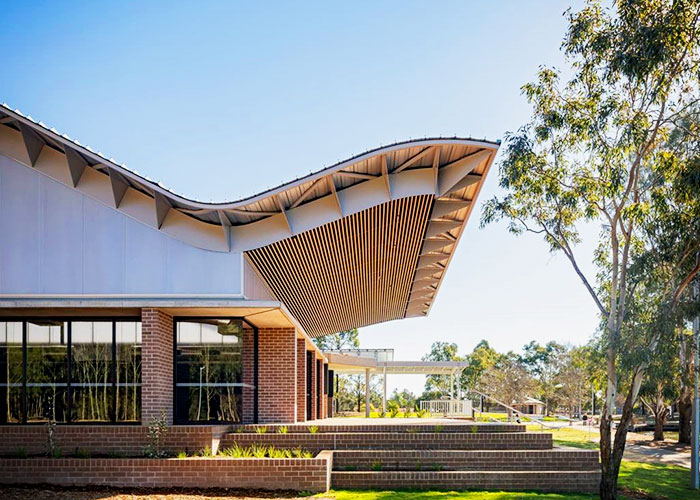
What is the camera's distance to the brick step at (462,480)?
14.5m

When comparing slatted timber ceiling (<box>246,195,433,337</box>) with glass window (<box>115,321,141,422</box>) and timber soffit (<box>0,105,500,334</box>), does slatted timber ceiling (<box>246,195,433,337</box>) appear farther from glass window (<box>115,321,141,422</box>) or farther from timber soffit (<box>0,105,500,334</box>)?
glass window (<box>115,321,141,422</box>)

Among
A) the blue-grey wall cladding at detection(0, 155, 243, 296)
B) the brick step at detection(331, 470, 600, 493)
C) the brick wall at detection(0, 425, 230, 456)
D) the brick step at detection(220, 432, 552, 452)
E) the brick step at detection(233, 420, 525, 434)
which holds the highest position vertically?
the blue-grey wall cladding at detection(0, 155, 243, 296)

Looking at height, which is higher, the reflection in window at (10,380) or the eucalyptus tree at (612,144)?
the eucalyptus tree at (612,144)

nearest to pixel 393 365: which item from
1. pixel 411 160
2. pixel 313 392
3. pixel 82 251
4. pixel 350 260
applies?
pixel 313 392

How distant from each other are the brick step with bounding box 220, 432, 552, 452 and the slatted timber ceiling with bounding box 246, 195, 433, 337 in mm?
4228

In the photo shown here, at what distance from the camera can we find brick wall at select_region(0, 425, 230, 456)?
14.2 m

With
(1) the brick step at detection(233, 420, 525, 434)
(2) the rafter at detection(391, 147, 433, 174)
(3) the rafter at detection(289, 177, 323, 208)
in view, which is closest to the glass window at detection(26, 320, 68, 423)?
(1) the brick step at detection(233, 420, 525, 434)

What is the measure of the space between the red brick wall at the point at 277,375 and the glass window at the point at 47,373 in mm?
5087

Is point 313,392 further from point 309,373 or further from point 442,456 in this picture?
point 442,456

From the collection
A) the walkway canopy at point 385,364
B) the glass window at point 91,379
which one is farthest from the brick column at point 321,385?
the glass window at point 91,379

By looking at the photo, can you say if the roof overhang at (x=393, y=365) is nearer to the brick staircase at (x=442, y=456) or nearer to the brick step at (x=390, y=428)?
the brick step at (x=390, y=428)

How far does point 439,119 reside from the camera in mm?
14898

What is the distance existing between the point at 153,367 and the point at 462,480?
6723 millimetres

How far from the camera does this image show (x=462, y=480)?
14.7 meters
